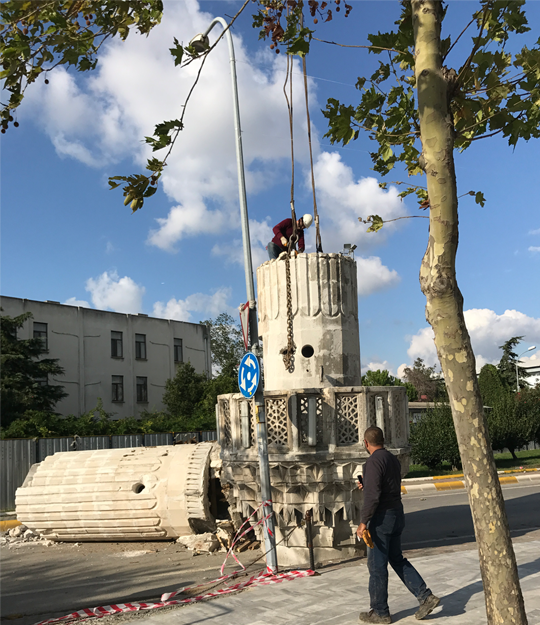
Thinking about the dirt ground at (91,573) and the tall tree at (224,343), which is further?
the tall tree at (224,343)

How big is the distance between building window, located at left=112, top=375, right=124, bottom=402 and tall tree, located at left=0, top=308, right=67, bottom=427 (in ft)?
28.1

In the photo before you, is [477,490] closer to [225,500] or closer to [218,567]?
[218,567]

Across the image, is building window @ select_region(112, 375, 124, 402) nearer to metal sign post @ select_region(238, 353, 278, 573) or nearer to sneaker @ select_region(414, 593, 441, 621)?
metal sign post @ select_region(238, 353, 278, 573)

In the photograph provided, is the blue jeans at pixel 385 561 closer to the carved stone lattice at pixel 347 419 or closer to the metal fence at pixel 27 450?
the carved stone lattice at pixel 347 419

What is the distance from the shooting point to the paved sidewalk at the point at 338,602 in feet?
19.2

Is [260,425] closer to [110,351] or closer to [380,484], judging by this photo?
[380,484]

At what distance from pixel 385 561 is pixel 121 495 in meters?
6.06

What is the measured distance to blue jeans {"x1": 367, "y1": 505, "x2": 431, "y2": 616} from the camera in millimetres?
5680

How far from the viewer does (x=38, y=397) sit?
2812cm

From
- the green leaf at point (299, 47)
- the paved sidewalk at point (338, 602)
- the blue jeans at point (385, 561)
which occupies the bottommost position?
→ the paved sidewalk at point (338, 602)

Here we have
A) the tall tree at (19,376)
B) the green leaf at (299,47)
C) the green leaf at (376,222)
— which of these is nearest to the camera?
the green leaf at (299,47)

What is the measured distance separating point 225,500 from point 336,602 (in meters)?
4.66

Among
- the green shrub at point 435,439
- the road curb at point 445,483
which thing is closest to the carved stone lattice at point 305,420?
the road curb at point 445,483

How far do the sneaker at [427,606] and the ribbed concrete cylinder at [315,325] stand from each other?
3.93 m
